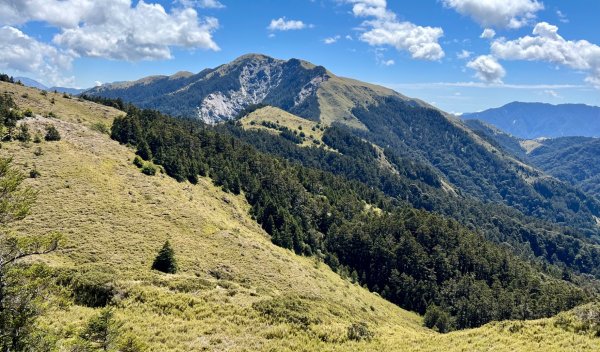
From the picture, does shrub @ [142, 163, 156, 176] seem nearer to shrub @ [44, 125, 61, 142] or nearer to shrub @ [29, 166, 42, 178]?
shrub @ [44, 125, 61, 142]

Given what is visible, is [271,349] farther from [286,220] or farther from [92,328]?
[286,220]

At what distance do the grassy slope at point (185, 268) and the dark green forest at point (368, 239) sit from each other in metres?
9.28

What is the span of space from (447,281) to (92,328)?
424 feet

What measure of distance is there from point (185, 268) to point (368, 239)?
91846mm

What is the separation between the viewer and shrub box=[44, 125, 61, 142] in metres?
85.2

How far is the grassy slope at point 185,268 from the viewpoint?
2889 centimetres

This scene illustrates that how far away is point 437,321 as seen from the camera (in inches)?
4006

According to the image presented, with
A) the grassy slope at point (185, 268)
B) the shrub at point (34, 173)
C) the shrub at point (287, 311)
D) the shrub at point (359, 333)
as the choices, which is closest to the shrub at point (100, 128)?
the grassy slope at point (185, 268)

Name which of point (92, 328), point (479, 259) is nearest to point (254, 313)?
point (92, 328)

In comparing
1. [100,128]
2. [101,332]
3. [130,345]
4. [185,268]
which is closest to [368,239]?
[100,128]

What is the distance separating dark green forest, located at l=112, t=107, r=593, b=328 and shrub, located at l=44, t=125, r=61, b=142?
20730mm

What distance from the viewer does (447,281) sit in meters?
132

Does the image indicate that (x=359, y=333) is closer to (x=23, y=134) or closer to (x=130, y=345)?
(x=130, y=345)

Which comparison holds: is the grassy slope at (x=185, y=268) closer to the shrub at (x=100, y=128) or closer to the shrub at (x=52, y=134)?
the shrub at (x=52, y=134)
